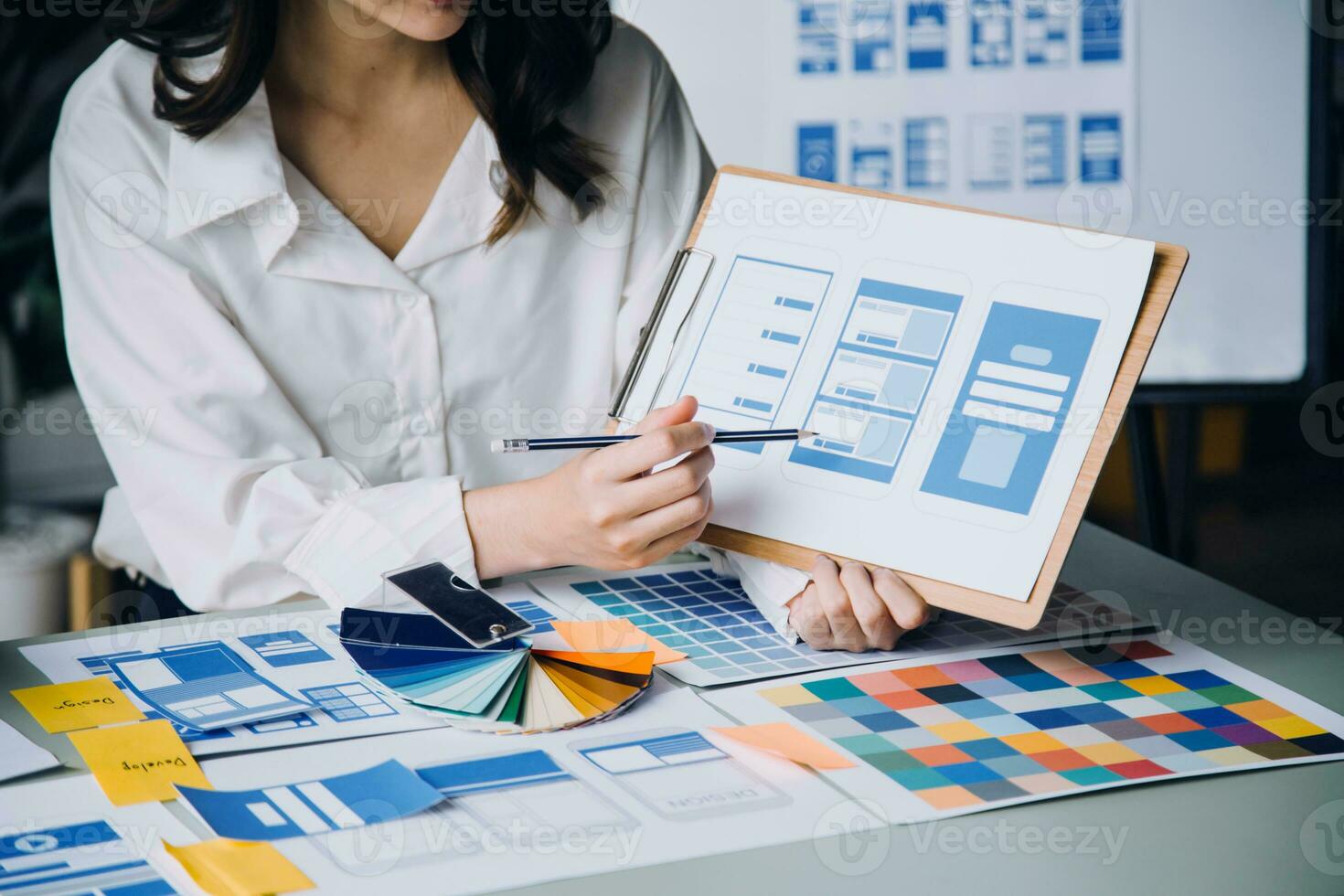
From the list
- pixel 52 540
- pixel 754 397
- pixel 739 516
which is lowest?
pixel 52 540

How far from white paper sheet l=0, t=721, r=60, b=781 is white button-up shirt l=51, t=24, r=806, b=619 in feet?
1.06

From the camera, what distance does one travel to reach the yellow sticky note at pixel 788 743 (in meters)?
0.89

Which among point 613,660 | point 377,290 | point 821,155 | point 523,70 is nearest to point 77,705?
point 613,660

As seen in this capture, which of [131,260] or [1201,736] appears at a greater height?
[131,260]

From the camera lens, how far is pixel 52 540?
2578mm

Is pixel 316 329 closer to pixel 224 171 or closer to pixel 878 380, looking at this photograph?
pixel 224 171

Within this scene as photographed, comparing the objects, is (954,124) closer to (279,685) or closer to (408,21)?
(408,21)

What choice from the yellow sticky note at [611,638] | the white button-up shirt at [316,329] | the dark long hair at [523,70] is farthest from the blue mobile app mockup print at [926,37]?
the yellow sticky note at [611,638]

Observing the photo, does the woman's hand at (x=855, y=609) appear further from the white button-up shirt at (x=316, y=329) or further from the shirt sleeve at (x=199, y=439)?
the shirt sleeve at (x=199, y=439)

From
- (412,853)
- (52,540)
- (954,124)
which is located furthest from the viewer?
(52,540)

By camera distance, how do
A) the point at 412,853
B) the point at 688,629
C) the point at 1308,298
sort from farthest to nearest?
1. the point at 1308,298
2. the point at 688,629
3. the point at 412,853

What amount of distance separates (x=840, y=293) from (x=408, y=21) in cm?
51

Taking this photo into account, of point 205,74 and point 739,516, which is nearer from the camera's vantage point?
point 739,516

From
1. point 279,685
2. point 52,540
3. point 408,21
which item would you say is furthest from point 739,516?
point 52,540
